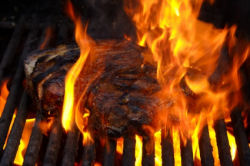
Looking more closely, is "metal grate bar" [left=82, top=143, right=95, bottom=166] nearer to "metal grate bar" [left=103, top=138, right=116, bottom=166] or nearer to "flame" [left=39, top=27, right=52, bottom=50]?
"metal grate bar" [left=103, top=138, right=116, bottom=166]

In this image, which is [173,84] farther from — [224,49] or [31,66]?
[31,66]

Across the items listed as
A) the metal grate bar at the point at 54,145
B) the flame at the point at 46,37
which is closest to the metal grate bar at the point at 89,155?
the metal grate bar at the point at 54,145

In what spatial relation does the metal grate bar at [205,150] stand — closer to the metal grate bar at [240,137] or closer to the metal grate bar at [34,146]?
the metal grate bar at [240,137]

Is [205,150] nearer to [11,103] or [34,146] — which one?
[34,146]

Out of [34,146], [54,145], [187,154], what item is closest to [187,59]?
[187,154]

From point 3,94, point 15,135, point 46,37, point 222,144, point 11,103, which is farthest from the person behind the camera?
point 46,37

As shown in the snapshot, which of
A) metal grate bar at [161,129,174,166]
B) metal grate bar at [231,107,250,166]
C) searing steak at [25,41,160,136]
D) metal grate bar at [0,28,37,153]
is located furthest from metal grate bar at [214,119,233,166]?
metal grate bar at [0,28,37,153]

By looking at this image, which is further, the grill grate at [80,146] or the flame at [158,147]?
the flame at [158,147]
